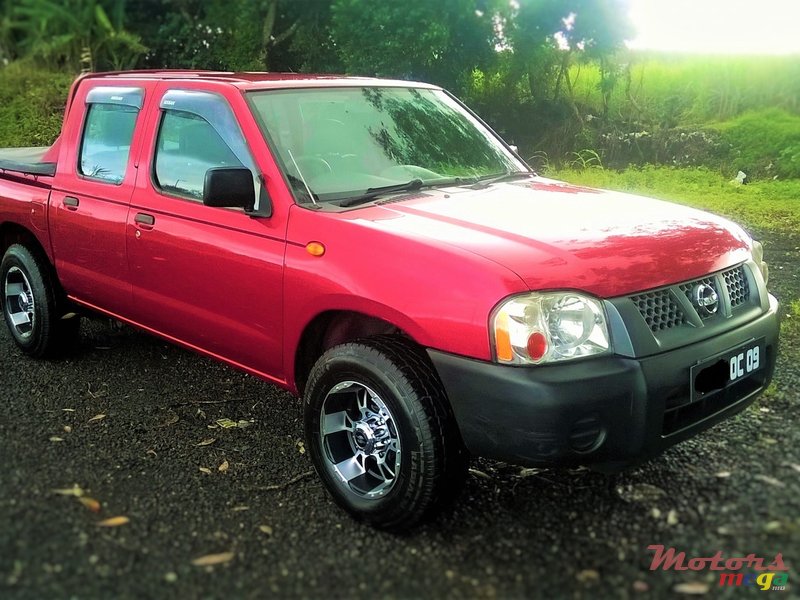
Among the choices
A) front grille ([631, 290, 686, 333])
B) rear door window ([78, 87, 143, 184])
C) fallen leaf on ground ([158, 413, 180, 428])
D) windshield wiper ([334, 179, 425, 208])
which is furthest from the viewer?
rear door window ([78, 87, 143, 184])

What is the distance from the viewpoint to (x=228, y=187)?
134 inches

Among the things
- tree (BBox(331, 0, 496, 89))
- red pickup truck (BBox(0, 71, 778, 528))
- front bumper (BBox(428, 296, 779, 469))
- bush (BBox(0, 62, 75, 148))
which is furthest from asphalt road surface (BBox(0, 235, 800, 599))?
bush (BBox(0, 62, 75, 148))

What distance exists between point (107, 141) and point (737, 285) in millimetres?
3457

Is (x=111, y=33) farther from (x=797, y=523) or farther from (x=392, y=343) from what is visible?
(x=797, y=523)

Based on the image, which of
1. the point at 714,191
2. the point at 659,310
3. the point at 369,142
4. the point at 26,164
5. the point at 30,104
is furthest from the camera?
the point at 30,104

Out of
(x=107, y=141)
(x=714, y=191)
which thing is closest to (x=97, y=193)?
(x=107, y=141)

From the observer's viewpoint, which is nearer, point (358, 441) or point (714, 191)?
point (358, 441)

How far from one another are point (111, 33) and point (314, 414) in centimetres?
1426

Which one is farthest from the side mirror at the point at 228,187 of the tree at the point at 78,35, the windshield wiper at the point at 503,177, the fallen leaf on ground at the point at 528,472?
the tree at the point at 78,35

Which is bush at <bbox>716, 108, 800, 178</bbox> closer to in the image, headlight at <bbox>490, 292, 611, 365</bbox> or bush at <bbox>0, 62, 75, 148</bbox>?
headlight at <bbox>490, 292, 611, 365</bbox>

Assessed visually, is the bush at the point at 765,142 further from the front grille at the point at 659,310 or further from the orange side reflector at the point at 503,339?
the orange side reflector at the point at 503,339

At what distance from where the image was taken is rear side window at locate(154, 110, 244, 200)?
391cm

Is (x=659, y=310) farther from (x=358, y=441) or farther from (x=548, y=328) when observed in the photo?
(x=358, y=441)

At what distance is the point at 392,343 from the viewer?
10.4 ft
